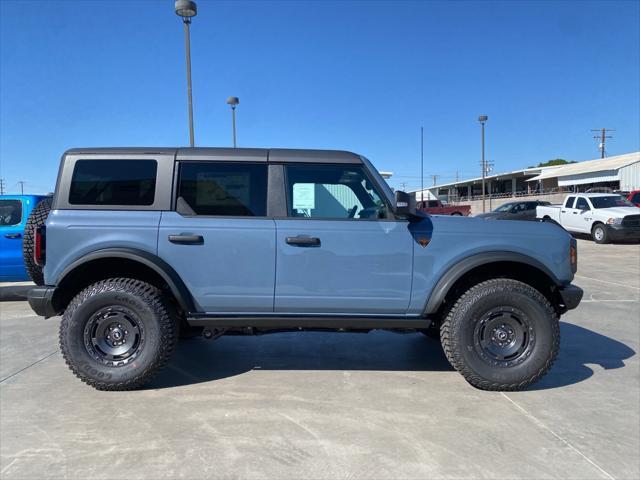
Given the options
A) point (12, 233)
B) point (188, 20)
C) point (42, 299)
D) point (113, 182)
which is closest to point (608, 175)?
point (188, 20)

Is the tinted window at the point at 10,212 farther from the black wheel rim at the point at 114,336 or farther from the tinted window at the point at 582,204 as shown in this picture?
the tinted window at the point at 582,204

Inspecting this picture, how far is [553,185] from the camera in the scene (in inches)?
2034

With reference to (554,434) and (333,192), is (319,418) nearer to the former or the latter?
(554,434)

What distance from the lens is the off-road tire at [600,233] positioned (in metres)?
14.8

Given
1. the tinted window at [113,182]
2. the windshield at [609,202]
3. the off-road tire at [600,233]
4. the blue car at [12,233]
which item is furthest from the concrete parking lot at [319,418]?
the windshield at [609,202]

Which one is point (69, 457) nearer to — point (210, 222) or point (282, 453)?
point (282, 453)

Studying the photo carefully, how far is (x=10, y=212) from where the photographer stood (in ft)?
23.1

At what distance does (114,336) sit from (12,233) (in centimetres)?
463

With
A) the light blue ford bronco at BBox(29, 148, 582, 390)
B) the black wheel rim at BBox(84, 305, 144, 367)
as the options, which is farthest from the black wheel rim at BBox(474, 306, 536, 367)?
the black wheel rim at BBox(84, 305, 144, 367)

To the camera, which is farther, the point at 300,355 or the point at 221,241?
the point at 300,355

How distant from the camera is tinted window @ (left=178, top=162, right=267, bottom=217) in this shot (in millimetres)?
3615

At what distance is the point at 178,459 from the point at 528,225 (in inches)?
127

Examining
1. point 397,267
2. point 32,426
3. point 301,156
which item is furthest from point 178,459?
point 301,156

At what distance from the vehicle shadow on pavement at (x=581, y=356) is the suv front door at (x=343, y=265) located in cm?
148
